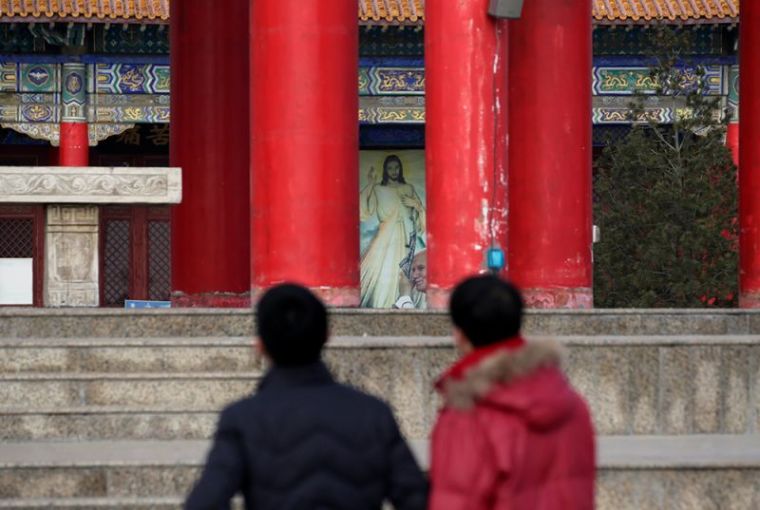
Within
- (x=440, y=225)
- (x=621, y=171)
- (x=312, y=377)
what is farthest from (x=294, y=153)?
(x=621, y=171)

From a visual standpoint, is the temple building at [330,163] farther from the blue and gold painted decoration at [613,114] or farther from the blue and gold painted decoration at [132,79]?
the blue and gold painted decoration at [613,114]

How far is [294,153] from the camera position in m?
14.0

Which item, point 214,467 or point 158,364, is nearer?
point 214,467

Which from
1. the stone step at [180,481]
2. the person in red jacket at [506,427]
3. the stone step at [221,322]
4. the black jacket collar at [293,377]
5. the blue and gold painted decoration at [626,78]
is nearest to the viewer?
the person in red jacket at [506,427]

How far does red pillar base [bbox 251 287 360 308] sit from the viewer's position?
46.6 ft

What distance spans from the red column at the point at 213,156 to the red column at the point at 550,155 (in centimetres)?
326

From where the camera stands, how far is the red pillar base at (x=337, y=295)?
1420 centimetres

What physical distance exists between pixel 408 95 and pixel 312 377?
24674 millimetres

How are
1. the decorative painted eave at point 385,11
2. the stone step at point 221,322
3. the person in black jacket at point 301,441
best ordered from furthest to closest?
1. the decorative painted eave at point 385,11
2. the stone step at point 221,322
3. the person in black jacket at point 301,441

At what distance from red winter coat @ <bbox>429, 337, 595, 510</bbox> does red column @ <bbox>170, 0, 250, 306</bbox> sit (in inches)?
531

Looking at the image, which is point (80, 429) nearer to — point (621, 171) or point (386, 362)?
point (386, 362)

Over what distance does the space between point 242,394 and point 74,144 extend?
58.9 feet

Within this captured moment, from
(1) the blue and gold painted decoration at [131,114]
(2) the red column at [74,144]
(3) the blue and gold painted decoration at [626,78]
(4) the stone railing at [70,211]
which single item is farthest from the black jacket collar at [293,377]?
(3) the blue and gold painted decoration at [626,78]

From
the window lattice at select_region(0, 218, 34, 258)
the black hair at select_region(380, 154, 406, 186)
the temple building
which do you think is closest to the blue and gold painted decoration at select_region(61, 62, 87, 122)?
the temple building
